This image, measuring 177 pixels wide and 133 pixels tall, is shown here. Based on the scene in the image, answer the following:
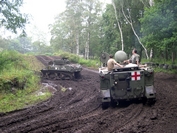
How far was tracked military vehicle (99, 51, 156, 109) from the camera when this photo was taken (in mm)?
6961

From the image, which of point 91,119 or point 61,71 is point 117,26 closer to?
point 61,71

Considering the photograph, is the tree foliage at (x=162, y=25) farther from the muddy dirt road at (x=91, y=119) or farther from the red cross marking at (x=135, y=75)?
the red cross marking at (x=135, y=75)

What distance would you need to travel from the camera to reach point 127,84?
702 cm

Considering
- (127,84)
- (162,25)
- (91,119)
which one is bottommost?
(91,119)

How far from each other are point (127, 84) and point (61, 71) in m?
10.2

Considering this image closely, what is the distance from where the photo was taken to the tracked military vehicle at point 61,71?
643 inches

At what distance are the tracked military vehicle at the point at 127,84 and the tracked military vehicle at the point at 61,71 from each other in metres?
9.22

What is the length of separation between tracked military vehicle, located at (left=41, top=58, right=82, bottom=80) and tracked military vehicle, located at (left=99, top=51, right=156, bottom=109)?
922 cm

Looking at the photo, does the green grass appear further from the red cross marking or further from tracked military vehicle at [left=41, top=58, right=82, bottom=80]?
tracked military vehicle at [left=41, top=58, right=82, bottom=80]

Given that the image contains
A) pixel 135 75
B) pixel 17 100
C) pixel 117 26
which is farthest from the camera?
pixel 117 26

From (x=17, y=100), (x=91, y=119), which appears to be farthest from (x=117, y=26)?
(x=91, y=119)

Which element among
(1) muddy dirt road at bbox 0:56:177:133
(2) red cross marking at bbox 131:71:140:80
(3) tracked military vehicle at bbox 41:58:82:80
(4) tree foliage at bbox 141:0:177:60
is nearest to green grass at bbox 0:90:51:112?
(1) muddy dirt road at bbox 0:56:177:133

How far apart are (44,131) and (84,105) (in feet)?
9.37

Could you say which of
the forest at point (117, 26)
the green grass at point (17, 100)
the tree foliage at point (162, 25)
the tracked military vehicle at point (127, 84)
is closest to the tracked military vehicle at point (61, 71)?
the forest at point (117, 26)
